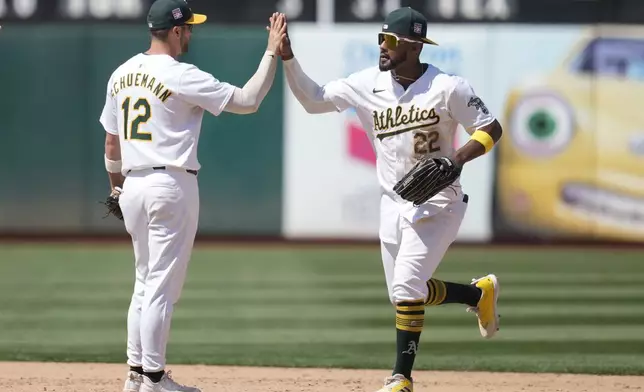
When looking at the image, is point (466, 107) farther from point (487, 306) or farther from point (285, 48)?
point (487, 306)

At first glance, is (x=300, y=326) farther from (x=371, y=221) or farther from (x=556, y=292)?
(x=371, y=221)

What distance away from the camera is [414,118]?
6.41 meters

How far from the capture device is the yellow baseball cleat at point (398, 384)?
624cm

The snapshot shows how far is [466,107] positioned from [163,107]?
1524mm

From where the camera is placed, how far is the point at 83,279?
12.1 metres

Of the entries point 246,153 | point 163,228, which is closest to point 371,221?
point 246,153

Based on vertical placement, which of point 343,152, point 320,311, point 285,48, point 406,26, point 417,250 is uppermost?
point 406,26

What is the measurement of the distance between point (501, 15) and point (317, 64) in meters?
2.32

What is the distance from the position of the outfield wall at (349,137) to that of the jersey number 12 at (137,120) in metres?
9.12

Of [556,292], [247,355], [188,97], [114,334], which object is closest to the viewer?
[188,97]

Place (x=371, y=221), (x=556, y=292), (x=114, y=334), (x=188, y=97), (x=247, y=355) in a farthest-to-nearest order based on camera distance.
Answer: (x=371, y=221), (x=556, y=292), (x=114, y=334), (x=247, y=355), (x=188, y=97)

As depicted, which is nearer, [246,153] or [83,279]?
[83,279]

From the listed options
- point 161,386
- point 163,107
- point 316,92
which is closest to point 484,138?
point 316,92

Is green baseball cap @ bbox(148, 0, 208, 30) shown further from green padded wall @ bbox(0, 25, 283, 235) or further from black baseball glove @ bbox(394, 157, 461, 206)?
green padded wall @ bbox(0, 25, 283, 235)
